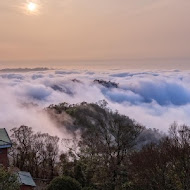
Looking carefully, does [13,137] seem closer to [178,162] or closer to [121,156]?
[121,156]

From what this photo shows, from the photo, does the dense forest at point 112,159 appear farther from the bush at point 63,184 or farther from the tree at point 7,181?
the tree at point 7,181

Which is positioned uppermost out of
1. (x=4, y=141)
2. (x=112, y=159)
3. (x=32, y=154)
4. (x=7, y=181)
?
(x=7, y=181)

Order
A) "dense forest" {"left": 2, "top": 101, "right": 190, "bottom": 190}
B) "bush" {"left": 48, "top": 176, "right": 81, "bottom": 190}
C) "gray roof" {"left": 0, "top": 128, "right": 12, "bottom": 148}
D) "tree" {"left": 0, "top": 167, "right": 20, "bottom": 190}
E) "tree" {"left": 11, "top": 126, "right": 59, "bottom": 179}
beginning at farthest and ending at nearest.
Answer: "tree" {"left": 11, "top": 126, "right": 59, "bottom": 179}
"gray roof" {"left": 0, "top": 128, "right": 12, "bottom": 148}
"bush" {"left": 48, "top": 176, "right": 81, "bottom": 190}
"dense forest" {"left": 2, "top": 101, "right": 190, "bottom": 190}
"tree" {"left": 0, "top": 167, "right": 20, "bottom": 190}

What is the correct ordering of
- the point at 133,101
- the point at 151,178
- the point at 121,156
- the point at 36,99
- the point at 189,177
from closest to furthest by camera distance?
the point at 189,177
the point at 151,178
the point at 121,156
the point at 36,99
the point at 133,101

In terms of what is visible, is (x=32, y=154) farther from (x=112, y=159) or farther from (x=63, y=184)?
(x=112, y=159)

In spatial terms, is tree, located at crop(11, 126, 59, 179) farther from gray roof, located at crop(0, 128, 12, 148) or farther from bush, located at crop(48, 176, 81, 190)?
bush, located at crop(48, 176, 81, 190)

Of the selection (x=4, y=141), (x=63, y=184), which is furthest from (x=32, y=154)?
(x=63, y=184)

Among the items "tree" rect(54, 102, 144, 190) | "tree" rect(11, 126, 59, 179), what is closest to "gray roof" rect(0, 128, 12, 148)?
"tree" rect(54, 102, 144, 190)

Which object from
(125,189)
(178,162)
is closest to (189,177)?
(178,162)
